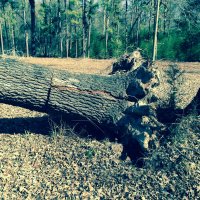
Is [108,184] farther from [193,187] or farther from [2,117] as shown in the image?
[2,117]

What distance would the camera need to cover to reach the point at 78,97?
5305 millimetres

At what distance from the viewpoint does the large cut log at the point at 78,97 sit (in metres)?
5.12

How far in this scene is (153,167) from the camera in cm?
440

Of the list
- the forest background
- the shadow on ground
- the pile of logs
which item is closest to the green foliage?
the pile of logs

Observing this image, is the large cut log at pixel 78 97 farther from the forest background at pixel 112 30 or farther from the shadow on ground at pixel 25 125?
the forest background at pixel 112 30

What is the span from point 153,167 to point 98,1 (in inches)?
1096

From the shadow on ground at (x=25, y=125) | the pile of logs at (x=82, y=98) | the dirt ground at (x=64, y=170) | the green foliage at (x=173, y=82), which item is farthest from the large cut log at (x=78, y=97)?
the shadow on ground at (x=25, y=125)

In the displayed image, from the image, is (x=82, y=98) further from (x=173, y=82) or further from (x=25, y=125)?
(x=173, y=82)

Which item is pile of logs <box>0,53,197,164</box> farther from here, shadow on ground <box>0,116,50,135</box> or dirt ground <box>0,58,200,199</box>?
shadow on ground <box>0,116,50,135</box>

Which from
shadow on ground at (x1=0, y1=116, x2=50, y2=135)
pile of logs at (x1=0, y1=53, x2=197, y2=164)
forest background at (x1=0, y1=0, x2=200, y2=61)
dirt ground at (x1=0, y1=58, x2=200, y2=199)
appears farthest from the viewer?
forest background at (x1=0, y1=0, x2=200, y2=61)

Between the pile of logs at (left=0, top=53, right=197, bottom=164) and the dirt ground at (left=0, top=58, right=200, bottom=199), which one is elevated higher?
the pile of logs at (left=0, top=53, right=197, bottom=164)

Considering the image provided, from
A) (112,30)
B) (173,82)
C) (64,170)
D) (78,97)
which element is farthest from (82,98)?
(112,30)

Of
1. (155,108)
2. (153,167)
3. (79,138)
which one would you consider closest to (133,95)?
(155,108)

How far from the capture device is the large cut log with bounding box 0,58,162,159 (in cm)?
512
